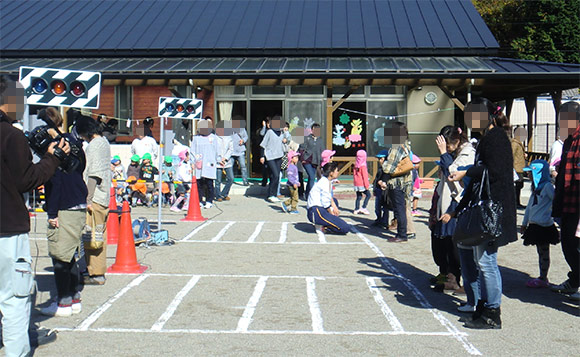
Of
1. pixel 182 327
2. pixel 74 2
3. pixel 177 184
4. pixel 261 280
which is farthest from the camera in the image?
pixel 74 2

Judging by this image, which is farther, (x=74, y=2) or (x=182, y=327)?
(x=74, y=2)

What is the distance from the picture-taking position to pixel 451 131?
7.46 metres

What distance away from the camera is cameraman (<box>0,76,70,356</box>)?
4.54 m

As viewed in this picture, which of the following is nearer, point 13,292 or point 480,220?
point 13,292

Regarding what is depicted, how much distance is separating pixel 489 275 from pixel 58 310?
13.1 ft

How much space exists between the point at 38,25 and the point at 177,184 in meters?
13.7

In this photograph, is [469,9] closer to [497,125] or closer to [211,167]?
[211,167]

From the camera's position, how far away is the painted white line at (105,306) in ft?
19.6

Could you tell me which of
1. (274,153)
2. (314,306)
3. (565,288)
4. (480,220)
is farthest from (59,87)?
(274,153)

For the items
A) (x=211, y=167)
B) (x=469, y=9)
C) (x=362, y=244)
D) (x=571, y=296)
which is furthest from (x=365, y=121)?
(x=571, y=296)

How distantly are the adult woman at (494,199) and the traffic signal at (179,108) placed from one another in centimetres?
700

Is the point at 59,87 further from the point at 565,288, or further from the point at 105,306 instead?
the point at 565,288

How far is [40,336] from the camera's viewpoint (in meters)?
5.39

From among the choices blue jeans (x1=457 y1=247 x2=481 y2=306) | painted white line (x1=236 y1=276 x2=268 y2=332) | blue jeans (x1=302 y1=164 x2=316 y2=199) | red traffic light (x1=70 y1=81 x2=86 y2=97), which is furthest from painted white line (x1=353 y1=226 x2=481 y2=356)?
blue jeans (x1=302 y1=164 x2=316 y2=199)
